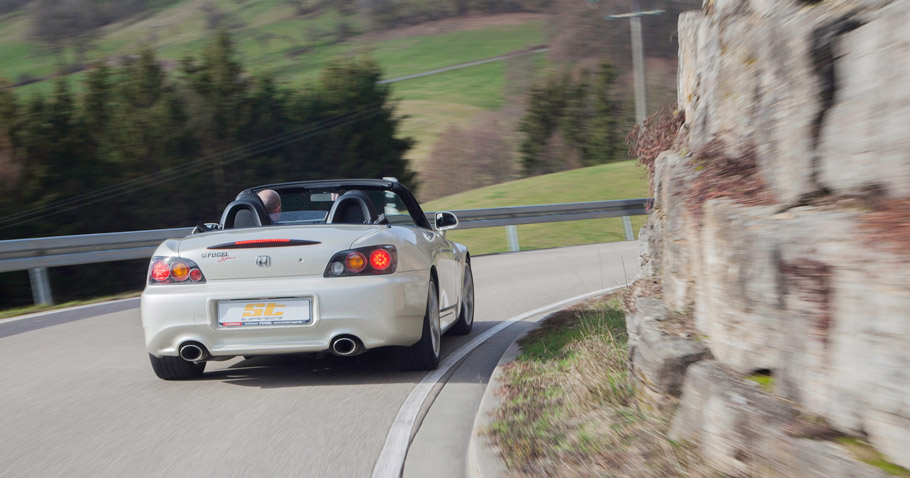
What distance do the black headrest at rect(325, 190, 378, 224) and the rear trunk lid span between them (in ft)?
1.73

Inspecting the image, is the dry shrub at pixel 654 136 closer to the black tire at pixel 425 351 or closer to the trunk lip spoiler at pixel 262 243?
the black tire at pixel 425 351

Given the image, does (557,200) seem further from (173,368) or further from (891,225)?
(891,225)

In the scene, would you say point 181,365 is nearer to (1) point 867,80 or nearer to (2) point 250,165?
(1) point 867,80

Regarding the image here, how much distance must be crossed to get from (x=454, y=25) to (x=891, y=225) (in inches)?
3332

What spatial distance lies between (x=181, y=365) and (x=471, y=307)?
3177mm

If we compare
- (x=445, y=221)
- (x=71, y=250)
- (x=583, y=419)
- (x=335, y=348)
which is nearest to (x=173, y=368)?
(x=335, y=348)

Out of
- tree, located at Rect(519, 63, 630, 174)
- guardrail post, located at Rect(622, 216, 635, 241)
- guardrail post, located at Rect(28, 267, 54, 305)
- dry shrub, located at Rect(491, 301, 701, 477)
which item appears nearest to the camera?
dry shrub, located at Rect(491, 301, 701, 477)

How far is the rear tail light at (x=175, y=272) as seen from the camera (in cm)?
591

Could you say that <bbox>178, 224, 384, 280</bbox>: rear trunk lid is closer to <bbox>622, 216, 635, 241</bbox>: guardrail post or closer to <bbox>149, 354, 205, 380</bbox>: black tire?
<bbox>149, 354, 205, 380</bbox>: black tire

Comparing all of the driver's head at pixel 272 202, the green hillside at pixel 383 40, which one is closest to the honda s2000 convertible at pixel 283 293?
the driver's head at pixel 272 202

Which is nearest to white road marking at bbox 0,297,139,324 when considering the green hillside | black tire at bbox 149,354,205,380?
black tire at bbox 149,354,205,380

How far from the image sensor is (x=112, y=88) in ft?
75.8

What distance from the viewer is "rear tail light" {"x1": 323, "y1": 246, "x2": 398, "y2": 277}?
229 inches

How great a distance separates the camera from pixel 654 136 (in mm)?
8633
